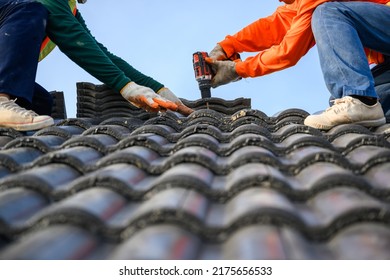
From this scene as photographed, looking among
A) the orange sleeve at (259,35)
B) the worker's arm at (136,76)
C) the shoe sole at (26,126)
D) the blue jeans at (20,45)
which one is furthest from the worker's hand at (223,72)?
the shoe sole at (26,126)

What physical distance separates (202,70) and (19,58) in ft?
6.96

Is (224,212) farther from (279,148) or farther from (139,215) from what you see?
(279,148)

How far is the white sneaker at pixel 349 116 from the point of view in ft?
9.01

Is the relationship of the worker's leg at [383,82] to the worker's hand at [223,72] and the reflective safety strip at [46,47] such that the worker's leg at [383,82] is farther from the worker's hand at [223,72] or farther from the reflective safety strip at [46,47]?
the reflective safety strip at [46,47]

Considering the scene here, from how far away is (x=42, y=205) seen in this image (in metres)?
1.56

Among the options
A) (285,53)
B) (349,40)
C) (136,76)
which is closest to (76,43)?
(136,76)

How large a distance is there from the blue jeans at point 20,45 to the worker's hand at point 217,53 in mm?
1977

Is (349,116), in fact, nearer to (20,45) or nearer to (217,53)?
(20,45)

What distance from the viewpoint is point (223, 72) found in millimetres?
4758

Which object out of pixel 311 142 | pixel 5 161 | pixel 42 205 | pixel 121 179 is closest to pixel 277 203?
pixel 121 179

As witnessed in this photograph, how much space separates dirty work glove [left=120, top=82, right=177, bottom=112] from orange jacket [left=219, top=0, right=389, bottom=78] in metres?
1.10

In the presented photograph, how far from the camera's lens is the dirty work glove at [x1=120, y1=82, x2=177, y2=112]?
356 centimetres

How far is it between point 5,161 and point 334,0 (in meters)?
2.54

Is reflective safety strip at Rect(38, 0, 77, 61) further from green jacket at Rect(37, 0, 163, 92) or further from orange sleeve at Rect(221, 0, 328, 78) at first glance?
orange sleeve at Rect(221, 0, 328, 78)
